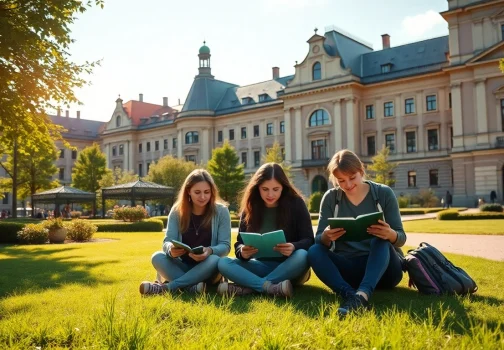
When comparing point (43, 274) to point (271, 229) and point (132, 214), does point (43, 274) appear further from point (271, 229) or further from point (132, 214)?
point (132, 214)

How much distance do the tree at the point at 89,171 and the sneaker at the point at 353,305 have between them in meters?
50.7

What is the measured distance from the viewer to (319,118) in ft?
155

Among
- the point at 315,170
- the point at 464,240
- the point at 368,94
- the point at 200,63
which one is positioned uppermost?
the point at 200,63

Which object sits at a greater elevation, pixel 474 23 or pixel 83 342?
pixel 474 23

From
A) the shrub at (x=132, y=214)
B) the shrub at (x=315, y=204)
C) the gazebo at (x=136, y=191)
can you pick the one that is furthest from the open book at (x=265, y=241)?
the shrub at (x=315, y=204)

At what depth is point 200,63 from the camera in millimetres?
61969

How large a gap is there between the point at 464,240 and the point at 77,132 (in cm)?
7073

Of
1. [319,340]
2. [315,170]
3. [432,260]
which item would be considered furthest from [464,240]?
[315,170]

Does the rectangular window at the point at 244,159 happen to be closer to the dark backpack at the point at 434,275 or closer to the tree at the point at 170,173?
the tree at the point at 170,173

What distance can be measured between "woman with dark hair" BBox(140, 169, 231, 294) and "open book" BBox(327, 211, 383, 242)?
5.35ft

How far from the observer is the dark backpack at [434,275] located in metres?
4.93

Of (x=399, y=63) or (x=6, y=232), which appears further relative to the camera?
(x=399, y=63)

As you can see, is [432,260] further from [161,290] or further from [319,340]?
[161,290]

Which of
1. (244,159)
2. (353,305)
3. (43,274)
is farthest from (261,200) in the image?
(244,159)
